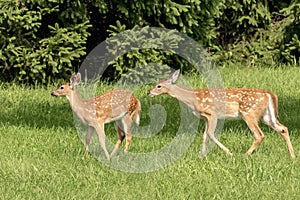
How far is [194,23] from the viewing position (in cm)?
1734

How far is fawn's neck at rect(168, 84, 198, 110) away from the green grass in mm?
563

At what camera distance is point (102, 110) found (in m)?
10.0

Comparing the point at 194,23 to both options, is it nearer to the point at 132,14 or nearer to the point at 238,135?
the point at 132,14

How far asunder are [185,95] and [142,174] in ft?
5.31

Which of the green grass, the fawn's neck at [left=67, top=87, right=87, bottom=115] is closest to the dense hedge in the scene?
the green grass

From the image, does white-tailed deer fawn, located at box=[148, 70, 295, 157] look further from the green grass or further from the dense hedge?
the dense hedge

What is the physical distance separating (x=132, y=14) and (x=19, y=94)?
9.93 ft

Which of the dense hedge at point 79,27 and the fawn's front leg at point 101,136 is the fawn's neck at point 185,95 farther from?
the dense hedge at point 79,27

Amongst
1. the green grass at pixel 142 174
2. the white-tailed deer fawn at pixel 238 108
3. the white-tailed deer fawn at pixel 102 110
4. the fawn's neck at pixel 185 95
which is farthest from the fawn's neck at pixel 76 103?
the white-tailed deer fawn at pixel 238 108

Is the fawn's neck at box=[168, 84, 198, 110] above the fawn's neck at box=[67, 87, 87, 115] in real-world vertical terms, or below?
below

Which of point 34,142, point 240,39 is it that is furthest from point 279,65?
point 34,142

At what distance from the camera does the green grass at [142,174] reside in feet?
27.8

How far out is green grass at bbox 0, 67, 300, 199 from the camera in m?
8.48

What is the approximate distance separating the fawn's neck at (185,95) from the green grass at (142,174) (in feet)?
1.85
